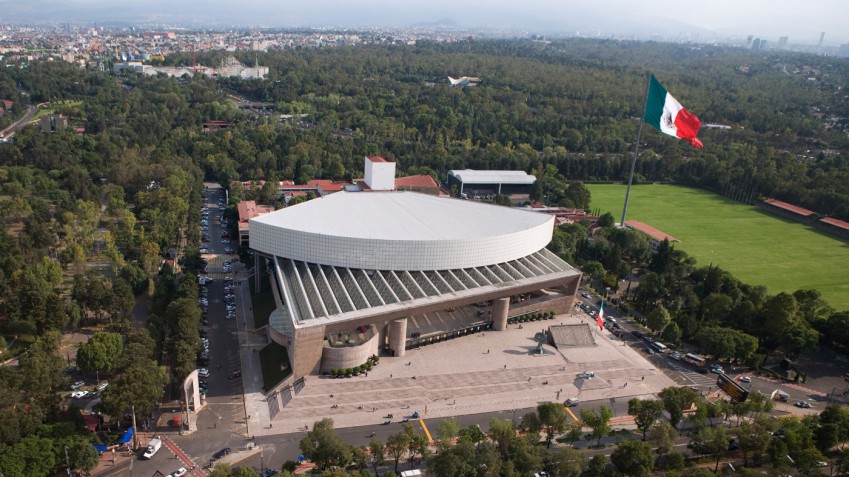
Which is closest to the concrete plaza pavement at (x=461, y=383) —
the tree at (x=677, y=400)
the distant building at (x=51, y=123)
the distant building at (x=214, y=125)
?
the tree at (x=677, y=400)

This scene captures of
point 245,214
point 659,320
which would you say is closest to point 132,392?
point 245,214

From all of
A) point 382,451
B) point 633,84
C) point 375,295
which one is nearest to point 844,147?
point 633,84

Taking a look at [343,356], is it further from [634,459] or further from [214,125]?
[214,125]

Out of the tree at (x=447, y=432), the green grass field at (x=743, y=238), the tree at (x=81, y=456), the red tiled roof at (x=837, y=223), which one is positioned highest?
the red tiled roof at (x=837, y=223)

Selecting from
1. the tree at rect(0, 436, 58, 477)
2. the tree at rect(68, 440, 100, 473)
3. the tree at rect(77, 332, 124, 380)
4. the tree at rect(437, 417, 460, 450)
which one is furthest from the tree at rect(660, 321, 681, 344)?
the tree at rect(0, 436, 58, 477)

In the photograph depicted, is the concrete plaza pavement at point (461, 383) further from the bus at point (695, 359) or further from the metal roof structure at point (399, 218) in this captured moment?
the metal roof structure at point (399, 218)

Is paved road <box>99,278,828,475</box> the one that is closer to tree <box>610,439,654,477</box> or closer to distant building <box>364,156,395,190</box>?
tree <box>610,439,654,477</box>

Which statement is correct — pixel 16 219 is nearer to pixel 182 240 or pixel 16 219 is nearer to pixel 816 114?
pixel 182 240
